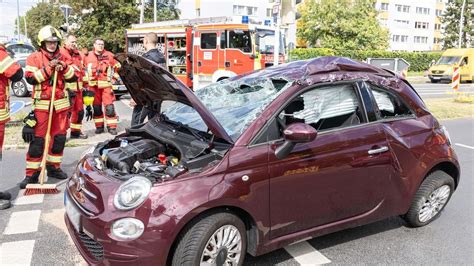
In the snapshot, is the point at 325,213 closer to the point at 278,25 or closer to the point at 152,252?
the point at 152,252

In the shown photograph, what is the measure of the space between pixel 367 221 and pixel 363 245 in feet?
1.02

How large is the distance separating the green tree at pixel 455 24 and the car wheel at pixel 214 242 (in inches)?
2461

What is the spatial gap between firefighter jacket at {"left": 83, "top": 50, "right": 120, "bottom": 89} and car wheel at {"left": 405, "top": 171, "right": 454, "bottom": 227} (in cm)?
608

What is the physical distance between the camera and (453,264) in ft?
11.9

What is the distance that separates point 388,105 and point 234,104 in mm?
1483

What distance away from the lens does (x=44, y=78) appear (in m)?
5.05

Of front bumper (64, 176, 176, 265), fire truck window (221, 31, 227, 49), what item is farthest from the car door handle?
fire truck window (221, 31, 227, 49)

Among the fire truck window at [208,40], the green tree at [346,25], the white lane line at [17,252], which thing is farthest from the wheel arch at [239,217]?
the green tree at [346,25]

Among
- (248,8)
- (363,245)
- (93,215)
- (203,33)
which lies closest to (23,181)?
(93,215)

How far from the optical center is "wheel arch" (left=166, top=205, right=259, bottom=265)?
280cm

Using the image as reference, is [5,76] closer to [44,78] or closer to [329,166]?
[44,78]

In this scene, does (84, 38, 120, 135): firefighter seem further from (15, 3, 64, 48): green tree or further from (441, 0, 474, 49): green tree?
(15, 3, 64, 48): green tree

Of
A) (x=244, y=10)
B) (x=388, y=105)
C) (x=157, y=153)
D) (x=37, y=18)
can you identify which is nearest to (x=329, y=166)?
(x=388, y=105)

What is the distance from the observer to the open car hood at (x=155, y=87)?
3.08 meters
